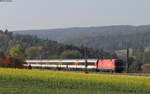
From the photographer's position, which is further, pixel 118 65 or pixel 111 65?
pixel 118 65

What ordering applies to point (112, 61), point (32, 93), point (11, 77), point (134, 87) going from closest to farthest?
1. point (32, 93)
2. point (134, 87)
3. point (11, 77)
4. point (112, 61)

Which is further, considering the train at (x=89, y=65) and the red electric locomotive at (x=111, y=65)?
the train at (x=89, y=65)

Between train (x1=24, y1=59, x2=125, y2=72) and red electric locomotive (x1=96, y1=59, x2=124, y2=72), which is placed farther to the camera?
train (x1=24, y1=59, x2=125, y2=72)

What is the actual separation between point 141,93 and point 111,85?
863cm

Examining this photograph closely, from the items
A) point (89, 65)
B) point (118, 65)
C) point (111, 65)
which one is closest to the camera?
point (111, 65)

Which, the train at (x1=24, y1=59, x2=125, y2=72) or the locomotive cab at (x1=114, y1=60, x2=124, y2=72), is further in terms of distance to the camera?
the train at (x1=24, y1=59, x2=125, y2=72)

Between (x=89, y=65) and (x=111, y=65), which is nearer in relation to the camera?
(x=111, y=65)

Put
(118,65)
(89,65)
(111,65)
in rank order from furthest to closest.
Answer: (89,65), (118,65), (111,65)

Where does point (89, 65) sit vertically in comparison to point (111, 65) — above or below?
below

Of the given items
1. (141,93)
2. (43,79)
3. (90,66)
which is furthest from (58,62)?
(141,93)

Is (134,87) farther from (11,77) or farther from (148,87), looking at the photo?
(11,77)

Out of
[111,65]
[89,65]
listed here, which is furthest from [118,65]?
[89,65]

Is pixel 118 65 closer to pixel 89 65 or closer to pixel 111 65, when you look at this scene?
pixel 111 65

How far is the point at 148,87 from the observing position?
1861 inches
